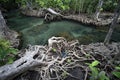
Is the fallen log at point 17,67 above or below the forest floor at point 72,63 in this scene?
above

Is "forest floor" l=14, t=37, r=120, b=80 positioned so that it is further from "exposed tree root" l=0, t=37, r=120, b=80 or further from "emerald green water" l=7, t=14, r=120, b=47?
"emerald green water" l=7, t=14, r=120, b=47

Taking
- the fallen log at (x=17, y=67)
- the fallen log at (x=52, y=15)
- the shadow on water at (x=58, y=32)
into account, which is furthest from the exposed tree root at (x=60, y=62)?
the fallen log at (x=52, y=15)

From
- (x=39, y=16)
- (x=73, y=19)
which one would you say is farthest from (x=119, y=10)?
(x=39, y=16)

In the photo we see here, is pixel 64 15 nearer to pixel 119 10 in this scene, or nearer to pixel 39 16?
pixel 39 16

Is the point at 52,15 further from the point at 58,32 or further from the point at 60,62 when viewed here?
the point at 60,62

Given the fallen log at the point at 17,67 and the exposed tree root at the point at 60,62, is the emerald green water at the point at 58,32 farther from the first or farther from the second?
the fallen log at the point at 17,67

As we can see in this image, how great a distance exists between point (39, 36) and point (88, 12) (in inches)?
275

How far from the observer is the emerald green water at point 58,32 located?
1016 centimetres

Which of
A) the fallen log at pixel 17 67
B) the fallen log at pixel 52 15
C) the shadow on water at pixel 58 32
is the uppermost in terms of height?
the fallen log at pixel 17 67

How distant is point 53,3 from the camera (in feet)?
50.5

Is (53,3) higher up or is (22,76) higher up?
(53,3)

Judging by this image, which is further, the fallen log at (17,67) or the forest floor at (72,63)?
the forest floor at (72,63)

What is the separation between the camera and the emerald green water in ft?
33.3

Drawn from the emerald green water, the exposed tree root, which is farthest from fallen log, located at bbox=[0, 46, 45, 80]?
the emerald green water
